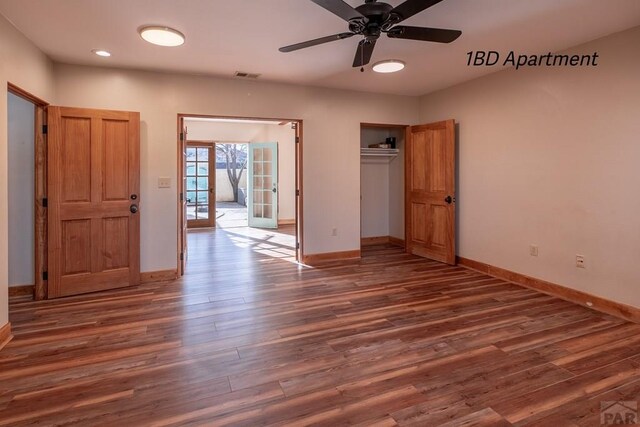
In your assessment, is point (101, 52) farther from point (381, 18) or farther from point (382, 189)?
point (382, 189)

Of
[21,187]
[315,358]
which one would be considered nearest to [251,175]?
[21,187]

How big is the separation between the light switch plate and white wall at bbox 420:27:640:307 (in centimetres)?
405

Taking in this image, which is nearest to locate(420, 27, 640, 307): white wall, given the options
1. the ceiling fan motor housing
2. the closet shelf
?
the closet shelf

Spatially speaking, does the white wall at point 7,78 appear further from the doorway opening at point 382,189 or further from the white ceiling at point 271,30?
the doorway opening at point 382,189

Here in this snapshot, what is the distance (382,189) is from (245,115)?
310 cm

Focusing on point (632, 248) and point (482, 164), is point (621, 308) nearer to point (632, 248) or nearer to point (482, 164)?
point (632, 248)

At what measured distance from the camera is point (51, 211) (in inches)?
149

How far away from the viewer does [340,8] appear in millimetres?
2227

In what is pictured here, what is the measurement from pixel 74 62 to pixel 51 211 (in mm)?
1719

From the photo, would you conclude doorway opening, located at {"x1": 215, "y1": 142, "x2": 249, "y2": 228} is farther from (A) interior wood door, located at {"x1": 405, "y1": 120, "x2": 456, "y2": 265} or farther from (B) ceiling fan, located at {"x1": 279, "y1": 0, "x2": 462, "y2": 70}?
(B) ceiling fan, located at {"x1": 279, "y1": 0, "x2": 462, "y2": 70}

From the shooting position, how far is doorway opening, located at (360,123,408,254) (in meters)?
6.51

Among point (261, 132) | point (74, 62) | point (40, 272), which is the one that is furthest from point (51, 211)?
point (261, 132)

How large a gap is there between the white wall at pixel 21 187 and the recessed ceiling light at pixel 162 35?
1641 mm

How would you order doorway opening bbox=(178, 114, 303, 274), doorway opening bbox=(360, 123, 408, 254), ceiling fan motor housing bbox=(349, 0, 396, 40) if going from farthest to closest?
doorway opening bbox=(178, 114, 303, 274) → doorway opening bbox=(360, 123, 408, 254) → ceiling fan motor housing bbox=(349, 0, 396, 40)
